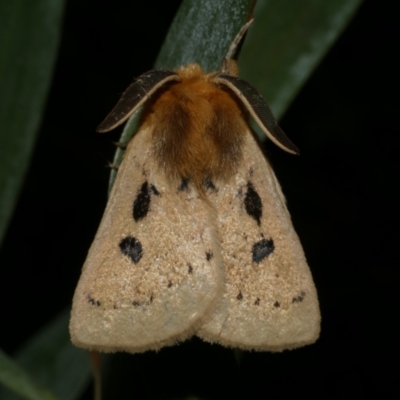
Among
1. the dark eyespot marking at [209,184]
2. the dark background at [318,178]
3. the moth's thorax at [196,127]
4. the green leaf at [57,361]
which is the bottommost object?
the green leaf at [57,361]

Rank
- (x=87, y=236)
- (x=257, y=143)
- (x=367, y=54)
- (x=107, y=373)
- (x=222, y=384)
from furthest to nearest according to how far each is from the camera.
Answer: (x=87, y=236), (x=367, y=54), (x=107, y=373), (x=257, y=143), (x=222, y=384)

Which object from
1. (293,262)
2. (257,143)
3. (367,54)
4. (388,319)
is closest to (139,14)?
(367,54)

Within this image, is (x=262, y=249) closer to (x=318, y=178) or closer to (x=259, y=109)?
(x=259, y=109)

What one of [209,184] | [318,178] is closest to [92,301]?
[209,184]

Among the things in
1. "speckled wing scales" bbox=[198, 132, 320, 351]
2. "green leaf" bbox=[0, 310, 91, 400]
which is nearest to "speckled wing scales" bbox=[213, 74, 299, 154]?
"speckled wing scales" bbox=[198, 132, 320, 351]

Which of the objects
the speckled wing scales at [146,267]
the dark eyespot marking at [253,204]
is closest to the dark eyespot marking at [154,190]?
the speckled wing scales at [146,267]

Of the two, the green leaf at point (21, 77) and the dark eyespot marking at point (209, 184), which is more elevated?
the dark eyespot marking at point (209, 184)

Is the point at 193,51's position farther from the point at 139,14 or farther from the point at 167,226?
the point at 139,14

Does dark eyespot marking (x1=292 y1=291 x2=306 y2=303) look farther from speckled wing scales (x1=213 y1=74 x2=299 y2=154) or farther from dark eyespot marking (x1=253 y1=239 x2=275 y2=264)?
speckled wing scales (x1=213 y1=74 x2=299 y2=154)

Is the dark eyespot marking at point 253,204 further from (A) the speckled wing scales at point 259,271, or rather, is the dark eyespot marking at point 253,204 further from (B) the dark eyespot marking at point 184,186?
(B) the dark eyespot marking at point 184,186
